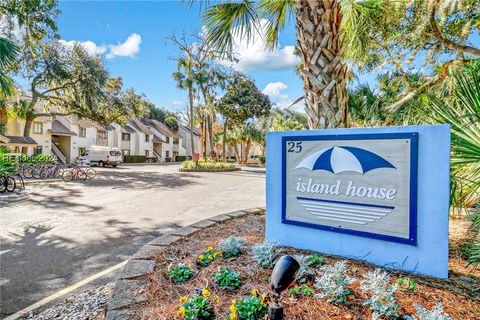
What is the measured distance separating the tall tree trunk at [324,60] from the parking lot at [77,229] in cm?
375

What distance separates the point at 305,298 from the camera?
6.79 feet

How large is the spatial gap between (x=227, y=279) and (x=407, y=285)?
1.43m

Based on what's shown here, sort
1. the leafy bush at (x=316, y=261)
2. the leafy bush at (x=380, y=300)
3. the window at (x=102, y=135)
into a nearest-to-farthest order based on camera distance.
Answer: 1. the leafy bush at (x=380, y=300)
2. the leafy bush at (x=316, y=261)
3. the window at (x=102, y=135)

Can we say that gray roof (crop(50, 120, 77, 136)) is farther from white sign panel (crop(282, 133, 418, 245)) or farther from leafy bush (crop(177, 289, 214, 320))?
leafy bush (crop(177, 289, 214, 320))

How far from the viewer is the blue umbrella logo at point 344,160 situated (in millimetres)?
2664

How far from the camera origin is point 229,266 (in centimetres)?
266

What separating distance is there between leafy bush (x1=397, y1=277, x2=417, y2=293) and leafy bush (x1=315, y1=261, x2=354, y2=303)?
1.34 ft

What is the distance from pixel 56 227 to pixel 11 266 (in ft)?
7.01

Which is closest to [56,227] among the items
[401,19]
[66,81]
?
[401,19]

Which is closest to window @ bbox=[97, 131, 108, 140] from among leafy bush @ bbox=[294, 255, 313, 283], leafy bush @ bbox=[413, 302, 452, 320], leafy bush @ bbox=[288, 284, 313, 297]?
leafy bush @ bbox=[294, 255, 313, 283]

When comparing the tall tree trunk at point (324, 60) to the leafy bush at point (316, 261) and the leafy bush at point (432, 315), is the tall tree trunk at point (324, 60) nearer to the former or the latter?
the leafy bush at point (316, 261)

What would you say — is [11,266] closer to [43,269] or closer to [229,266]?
[43,269]

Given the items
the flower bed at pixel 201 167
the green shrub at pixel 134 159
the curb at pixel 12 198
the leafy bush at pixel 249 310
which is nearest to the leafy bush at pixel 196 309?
the leafy bush at pixel 249 310

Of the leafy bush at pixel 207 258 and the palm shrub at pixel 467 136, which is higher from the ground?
the palm shrub at pixel 467 136
